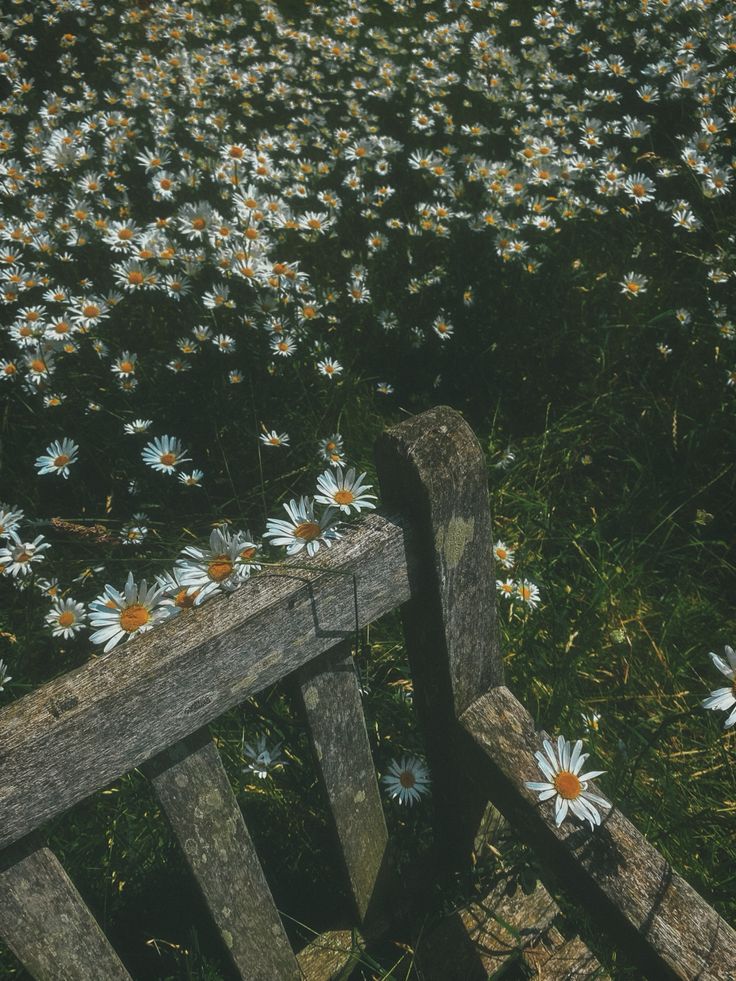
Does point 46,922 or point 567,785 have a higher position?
point 46,922

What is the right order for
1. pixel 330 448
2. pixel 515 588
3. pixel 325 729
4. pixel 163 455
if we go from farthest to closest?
pixel 330 448 < pixel 163 455 < pixel 515 588 < pixel 325 729

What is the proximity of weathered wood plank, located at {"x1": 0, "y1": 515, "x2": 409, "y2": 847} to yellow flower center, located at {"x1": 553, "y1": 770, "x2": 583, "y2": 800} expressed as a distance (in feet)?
1.54

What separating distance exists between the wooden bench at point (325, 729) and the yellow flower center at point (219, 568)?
0.35 ft

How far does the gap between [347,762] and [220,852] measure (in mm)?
262

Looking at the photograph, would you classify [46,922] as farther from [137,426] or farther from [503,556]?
[137,426]

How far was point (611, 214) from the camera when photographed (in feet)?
12.9

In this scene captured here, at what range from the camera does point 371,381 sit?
3.38 metres

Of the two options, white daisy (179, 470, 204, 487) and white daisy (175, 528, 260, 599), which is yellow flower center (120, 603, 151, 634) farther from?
white daisy (179, 470, 204, 487)

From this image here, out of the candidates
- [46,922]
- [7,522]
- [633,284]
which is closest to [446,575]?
[46,922]

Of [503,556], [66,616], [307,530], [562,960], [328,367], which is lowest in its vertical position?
[562,960]

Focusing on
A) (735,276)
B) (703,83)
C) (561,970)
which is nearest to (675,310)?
(735,276)

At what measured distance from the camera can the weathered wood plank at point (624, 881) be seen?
114 centimetres

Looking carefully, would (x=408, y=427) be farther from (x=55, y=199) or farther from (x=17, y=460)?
(x=55, y=199)

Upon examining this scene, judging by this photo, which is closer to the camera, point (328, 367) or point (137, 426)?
point (137, 426)
